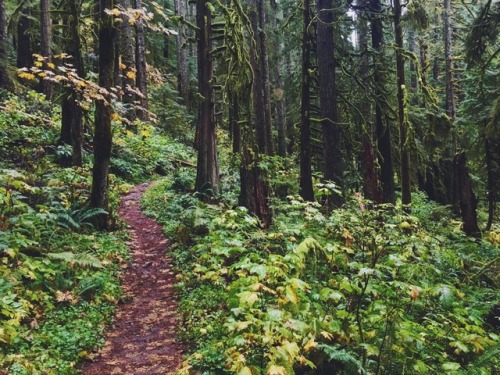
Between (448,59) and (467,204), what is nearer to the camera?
(467,204)

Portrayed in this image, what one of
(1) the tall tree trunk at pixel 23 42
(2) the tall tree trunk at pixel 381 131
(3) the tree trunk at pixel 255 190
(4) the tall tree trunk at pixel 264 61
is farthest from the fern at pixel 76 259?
(1) the tall tree trunk at pixel 23 42

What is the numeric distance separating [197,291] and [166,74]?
29.9 m

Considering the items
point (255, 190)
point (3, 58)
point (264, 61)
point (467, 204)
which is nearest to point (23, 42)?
point (3, 58)

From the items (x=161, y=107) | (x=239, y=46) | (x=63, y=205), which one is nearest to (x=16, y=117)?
(x=63, y=205)

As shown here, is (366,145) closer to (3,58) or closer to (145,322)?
(145,322)

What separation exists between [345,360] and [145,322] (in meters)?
3.73

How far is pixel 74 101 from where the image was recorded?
1199cm

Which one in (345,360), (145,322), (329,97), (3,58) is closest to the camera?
(345,360)

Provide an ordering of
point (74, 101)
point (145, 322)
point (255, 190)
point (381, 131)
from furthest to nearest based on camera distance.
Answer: point (381, 131) → point (74, 101) → point (255, 190) → point (145, 322)

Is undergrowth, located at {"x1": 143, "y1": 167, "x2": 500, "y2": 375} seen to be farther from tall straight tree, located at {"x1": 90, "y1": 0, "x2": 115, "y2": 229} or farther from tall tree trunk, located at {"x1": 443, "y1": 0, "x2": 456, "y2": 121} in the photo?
tall tree trunk, located at {"x1": 443, "y1": 0, "x2": 456, "y2": 121}

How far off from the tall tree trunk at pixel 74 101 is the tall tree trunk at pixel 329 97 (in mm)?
6566

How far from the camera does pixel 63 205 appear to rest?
948cm

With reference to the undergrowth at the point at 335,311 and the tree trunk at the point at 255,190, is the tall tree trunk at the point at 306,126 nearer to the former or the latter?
the tree trunk at the point at 255,190

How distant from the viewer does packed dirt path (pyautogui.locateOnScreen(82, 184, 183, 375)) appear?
17.3 feet
